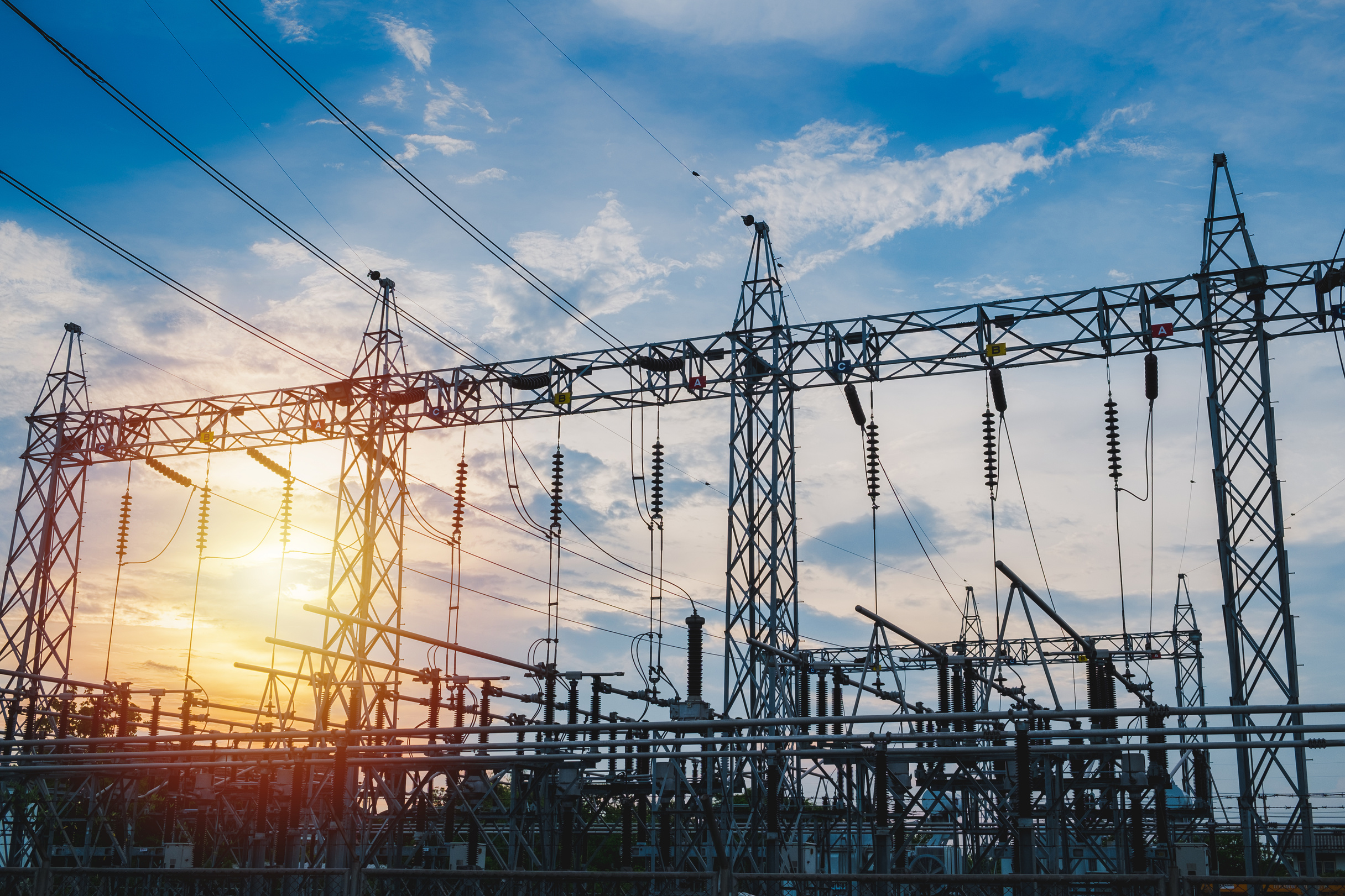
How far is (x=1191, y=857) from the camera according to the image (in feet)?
34.6

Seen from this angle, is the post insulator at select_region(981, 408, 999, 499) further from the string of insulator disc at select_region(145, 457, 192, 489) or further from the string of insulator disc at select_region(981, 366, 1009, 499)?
the string of insulator disc at select_region(145, 457, 192, 489)

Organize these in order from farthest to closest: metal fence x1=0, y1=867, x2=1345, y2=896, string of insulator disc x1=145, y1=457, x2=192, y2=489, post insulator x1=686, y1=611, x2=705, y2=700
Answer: string of insulator disc x1=145, y1=457, x2=192, y2=489 < post insulator x1=686, y1=611, x2=705, y2=700 < metal fence x1=0, y1=867, x2=1345, y2=896

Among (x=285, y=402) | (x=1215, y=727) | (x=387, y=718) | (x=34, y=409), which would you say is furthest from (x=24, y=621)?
(x=1215, y=727)

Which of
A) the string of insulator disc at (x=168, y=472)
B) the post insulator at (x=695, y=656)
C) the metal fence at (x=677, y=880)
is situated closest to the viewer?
the metal fence at (x=677, y=880)

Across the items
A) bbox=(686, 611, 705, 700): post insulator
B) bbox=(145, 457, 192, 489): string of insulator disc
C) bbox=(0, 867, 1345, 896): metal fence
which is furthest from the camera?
bbox=(145, 457, 192, 489): string of insulator disc

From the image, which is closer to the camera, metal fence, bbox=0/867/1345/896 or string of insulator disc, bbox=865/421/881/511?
metal fence, bbox=0/867/1345/896

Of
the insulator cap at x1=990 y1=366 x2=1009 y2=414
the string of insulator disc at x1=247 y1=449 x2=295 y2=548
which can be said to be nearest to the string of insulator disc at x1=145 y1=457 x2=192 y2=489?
the string of insulator disc at x1=247 y1=449 x2=295 y2=548

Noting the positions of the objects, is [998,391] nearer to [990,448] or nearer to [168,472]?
[990,448]

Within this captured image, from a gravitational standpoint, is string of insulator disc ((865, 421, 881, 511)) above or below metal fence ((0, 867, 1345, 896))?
above

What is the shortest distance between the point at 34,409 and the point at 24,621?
4376mm

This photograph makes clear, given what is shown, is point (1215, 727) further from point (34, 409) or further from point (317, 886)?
point (34, 409)

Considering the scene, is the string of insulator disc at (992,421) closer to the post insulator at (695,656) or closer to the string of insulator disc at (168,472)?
the post insulator at (695,656)

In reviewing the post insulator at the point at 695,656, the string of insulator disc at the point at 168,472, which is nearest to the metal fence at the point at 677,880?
the post insulator at the point at 695,656

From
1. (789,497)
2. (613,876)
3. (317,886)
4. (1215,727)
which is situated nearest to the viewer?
(613,876)
